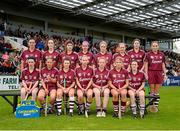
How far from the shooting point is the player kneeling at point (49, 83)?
852 centimetres

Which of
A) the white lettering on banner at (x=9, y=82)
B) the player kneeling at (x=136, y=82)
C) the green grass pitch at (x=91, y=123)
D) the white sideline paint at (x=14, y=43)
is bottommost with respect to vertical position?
the green grass pitch at (x=91, y=123)

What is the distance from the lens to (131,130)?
6.45m

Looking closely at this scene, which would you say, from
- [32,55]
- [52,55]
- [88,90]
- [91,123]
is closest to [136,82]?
[88,90]

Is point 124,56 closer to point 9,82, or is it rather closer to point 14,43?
point 9,82

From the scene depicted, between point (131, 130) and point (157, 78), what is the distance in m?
3.41

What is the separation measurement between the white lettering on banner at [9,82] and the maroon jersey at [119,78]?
983 cm

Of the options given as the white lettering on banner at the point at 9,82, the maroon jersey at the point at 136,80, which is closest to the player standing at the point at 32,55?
the maroon jersey at the point at 136,80

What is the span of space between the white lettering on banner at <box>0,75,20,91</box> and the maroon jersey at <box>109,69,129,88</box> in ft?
32.2

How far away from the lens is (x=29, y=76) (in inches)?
348

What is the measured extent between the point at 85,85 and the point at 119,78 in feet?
2.79

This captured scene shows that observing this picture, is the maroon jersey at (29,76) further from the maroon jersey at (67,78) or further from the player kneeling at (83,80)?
the player kneeling at (83,80)

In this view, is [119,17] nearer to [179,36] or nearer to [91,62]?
[179,36]

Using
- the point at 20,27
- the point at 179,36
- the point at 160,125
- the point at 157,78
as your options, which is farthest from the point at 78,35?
the point at 160,125

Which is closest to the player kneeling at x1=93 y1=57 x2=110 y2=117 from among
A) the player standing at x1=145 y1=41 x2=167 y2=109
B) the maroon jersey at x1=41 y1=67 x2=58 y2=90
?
the maroon jersey at x1=41 y1=67 x2=58 y2=90
